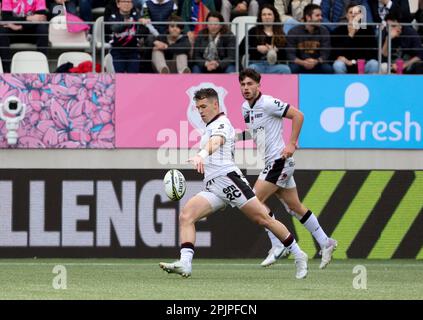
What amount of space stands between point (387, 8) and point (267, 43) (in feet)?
7.97

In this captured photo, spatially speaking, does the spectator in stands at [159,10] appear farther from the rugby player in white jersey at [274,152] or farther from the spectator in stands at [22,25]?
the rugby player in white jersey at [274,152]

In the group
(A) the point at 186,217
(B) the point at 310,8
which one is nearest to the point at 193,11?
(B) the point at 310,8

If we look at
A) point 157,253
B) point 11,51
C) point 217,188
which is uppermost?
point 11,51

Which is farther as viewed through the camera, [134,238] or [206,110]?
[134,238]

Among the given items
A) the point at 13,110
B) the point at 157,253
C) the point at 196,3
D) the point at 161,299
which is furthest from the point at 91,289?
the point at 196,3

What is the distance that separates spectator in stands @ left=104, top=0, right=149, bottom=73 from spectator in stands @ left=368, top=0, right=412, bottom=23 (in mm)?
3908

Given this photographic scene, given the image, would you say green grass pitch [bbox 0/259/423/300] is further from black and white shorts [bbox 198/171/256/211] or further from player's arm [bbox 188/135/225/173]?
player's arm [bbox 188/135/225/173]

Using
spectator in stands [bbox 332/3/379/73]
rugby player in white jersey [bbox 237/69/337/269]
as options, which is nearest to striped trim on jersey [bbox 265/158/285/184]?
rugby player in white jersey [bbox 237/69/337/269]

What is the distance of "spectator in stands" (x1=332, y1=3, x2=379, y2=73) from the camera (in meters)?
21.8

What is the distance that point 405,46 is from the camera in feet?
72.5

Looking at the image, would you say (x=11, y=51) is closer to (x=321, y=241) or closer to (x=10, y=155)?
(x=10, y=155)

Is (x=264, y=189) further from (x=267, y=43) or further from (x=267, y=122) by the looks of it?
(x=267, y=43)

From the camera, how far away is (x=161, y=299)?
40.1 feet

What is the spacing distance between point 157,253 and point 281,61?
416cm
